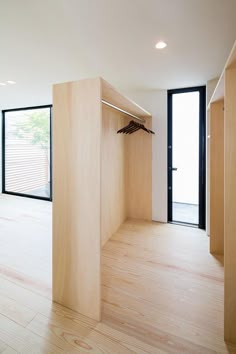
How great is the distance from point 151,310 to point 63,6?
259cm

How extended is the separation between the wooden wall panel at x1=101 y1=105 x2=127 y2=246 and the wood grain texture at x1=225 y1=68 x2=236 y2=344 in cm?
160

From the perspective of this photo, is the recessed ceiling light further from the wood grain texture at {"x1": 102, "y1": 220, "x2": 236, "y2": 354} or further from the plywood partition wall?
the wood grain texture at {"x1": 102, "y1": 220, "x2": 236, "y2": 354}

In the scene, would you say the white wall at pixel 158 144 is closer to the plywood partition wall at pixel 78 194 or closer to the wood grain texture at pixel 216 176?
the wood grain texture at pixel 216 176

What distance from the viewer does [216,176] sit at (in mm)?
2617

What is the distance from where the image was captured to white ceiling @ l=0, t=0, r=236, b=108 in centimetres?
161

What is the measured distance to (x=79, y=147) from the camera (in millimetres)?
1595

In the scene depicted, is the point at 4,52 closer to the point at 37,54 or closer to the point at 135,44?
the point at 37,54

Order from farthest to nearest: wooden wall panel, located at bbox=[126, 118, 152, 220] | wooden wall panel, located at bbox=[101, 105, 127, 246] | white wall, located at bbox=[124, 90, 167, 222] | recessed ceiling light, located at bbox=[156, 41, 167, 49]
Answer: wooden wall panel, located at bbox=[126, 118, 152, 220] → white wall, located at bbox=[124, 90, 167, 222] → wooden wall panel, located at bbox=[101, 105, 127, 246] → recessed ceiling light, located at bbox=[156, 41, 167, 49]

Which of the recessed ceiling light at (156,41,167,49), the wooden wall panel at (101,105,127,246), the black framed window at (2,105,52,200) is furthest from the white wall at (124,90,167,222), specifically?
the black framed window at (2,105,52,200)

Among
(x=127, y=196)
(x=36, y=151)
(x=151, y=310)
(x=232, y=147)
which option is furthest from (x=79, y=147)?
(x=36, y=151)

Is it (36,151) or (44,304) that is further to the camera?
(36,151)

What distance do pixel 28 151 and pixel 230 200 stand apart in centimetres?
554

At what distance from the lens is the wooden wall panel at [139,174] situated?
383 cm

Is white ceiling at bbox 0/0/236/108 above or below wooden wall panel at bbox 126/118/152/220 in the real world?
above
